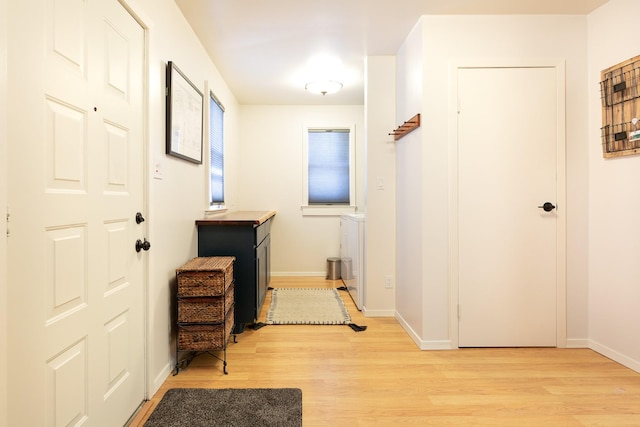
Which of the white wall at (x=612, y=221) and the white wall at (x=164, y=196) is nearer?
the white wall at (x=164, y=196)

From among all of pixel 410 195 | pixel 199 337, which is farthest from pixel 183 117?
pixel 410 195

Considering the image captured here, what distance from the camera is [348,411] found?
67.6 inches

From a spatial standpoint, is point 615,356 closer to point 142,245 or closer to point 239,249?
point 239,249

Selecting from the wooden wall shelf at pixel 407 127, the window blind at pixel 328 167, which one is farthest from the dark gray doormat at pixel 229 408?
the window blind at pixel 328 167

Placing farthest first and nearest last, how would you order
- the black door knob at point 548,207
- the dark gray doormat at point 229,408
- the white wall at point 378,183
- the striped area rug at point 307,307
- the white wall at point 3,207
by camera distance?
the white wall at point 378,183 → the striped area rug at point 307,307 → the black door knob at point 548,207 → the dark gray doormat at point 229,408 → the white wall at point 3,207

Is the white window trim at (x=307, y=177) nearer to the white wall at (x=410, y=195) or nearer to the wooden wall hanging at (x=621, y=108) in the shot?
the white wall at (x=410, y=195)

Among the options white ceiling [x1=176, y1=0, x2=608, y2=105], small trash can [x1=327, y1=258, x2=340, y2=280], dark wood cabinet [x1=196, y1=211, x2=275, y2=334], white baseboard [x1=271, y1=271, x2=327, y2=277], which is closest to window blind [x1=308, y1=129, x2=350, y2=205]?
small trash can [x1=327, y1=258, x2=340, y2=280]

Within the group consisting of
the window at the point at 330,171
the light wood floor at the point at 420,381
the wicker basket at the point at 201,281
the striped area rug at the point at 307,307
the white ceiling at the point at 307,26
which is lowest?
the light wood floor at the point at 420,381

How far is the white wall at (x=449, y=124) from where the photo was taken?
2.45m

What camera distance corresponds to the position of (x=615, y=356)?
2.25 metres

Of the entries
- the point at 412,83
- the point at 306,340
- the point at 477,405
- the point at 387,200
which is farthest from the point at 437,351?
the point at 412,83

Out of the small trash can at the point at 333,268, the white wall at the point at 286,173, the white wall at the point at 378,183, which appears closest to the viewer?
the white wall at the point at 378,183

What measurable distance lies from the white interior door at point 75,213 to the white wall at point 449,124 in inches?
72.9

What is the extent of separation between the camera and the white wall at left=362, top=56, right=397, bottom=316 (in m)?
3.17
